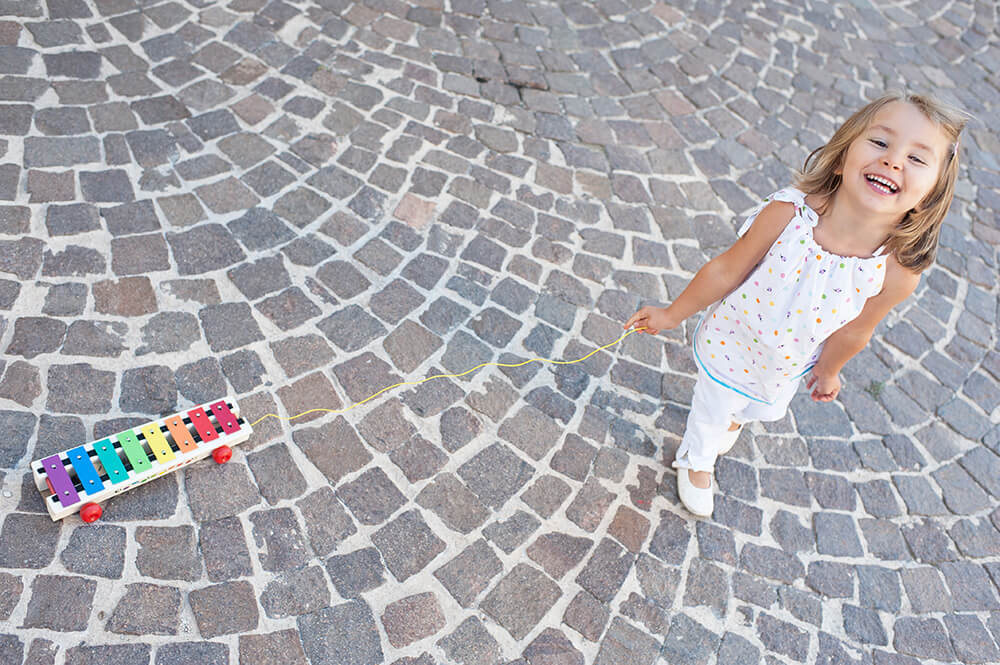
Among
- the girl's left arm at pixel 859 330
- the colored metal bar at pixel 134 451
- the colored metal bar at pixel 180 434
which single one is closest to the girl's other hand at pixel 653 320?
the girl's left arm at pixel 859 330

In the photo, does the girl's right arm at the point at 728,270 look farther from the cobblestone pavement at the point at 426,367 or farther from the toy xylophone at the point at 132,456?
the toy xylophone at the point at 132,456

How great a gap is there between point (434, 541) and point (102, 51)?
10.9 feet

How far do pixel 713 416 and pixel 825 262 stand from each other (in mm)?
812

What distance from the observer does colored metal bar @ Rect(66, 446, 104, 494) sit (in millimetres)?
2707

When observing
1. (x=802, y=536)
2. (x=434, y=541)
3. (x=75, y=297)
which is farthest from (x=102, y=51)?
(x=802, y=536)

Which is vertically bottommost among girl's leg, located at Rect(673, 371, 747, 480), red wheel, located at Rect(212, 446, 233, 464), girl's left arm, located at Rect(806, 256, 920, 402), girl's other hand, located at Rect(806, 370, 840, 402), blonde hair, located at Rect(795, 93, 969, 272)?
red wheel, located at Rect(212, 446, 233, 464)

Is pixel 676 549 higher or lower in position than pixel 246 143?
lower

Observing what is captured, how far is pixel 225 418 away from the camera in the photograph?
3008mm

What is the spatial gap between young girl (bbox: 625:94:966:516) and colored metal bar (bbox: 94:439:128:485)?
1.91 metres

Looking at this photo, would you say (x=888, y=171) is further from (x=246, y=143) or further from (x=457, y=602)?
(x=246, y=143)

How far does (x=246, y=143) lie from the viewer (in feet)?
13.5

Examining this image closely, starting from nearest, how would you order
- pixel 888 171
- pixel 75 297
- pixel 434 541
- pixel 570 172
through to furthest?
pixel 888 171
pixel 434 541
pixel 75 297
pixel 570 172

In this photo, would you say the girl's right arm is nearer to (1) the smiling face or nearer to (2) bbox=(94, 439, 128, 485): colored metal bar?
(1) the smiling face

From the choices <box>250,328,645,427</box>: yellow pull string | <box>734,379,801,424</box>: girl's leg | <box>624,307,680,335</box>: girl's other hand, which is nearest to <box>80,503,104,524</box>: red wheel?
<box>250,328,645,427</box>: yellow pull string
